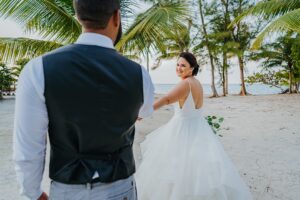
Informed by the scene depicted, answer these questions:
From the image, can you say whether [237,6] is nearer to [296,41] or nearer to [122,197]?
[296,41]

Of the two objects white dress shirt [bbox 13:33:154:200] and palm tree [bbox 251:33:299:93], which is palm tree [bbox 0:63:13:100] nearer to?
palm tree [bbox 251:33:299:93]

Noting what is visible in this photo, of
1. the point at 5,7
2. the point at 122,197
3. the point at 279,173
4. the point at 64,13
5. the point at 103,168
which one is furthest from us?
the point at 64,13

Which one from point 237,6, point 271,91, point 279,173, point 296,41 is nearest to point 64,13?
point 279,173

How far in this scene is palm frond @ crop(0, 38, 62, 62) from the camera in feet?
17.3

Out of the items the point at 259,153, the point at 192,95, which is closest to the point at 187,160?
the point at 192,95

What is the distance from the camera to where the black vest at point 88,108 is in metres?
1.00

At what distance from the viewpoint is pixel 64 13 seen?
5137 millimetres

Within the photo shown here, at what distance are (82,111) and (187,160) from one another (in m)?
1.92

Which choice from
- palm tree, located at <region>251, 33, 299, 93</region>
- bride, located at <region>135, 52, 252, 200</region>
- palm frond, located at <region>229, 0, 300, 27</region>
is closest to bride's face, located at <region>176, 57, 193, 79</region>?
bride, located at <region>135, 52, 252, 200</region>

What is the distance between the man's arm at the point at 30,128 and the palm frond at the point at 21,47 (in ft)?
15.6

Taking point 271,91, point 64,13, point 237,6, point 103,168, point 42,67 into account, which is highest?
point 237,6

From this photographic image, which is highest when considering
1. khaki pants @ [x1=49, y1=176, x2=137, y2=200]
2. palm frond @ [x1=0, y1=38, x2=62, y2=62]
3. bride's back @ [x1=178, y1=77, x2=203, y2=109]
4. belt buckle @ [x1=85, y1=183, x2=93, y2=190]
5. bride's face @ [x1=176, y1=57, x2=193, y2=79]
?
palm frond @ [x1=0, y1=38, x2=62, y2=62]

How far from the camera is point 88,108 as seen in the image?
3.39 feet

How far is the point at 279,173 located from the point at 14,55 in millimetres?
5018
